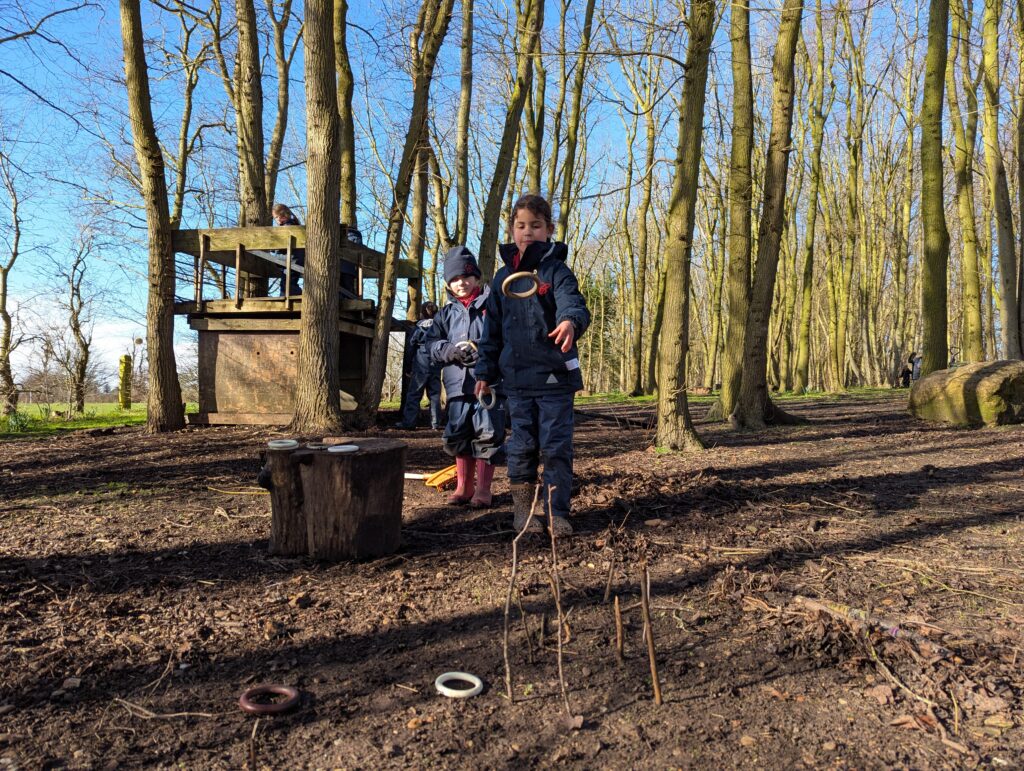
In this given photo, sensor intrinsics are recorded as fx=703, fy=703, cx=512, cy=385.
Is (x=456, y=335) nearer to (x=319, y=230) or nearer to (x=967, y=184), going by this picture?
(x=319, y=230)

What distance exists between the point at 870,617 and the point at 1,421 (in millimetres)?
13475

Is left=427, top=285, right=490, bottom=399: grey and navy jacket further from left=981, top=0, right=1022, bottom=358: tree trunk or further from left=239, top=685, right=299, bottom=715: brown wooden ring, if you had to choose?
left=981, top=0, right=1022, bottom=358: tree trunk

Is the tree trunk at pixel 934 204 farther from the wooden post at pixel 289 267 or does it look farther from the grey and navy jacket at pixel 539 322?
the wooden post at pixel 289 267

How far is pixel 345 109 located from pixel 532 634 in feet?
36.5

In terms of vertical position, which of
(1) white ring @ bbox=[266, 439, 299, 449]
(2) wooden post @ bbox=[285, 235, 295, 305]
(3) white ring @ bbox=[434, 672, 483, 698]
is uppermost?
(2) wooden post @ bbox=[285, 235, 295, 305]

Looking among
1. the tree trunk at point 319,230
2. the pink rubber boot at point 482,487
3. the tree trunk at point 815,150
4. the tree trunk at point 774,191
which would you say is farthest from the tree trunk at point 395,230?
the tree trunk at point 815,150

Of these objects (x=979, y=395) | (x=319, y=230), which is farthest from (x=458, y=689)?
(x=979, y=395)

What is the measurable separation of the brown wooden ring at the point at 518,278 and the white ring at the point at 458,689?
2157mm

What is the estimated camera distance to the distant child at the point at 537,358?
4.06 m

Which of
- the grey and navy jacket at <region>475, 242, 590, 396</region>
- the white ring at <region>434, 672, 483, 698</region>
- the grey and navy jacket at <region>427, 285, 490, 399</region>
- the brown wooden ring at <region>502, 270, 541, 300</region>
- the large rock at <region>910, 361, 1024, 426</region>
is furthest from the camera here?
the large rock at <region>910, 361, 1024, 426</region>

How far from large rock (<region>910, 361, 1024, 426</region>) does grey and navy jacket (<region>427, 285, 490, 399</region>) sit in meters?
7.78

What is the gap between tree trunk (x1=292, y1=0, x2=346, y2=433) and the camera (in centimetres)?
843

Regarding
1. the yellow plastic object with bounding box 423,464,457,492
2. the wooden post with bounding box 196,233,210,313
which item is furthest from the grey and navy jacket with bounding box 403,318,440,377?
the yellow plastic object with bounding box 423,464,457,492

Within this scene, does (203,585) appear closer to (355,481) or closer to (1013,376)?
(355,481)
